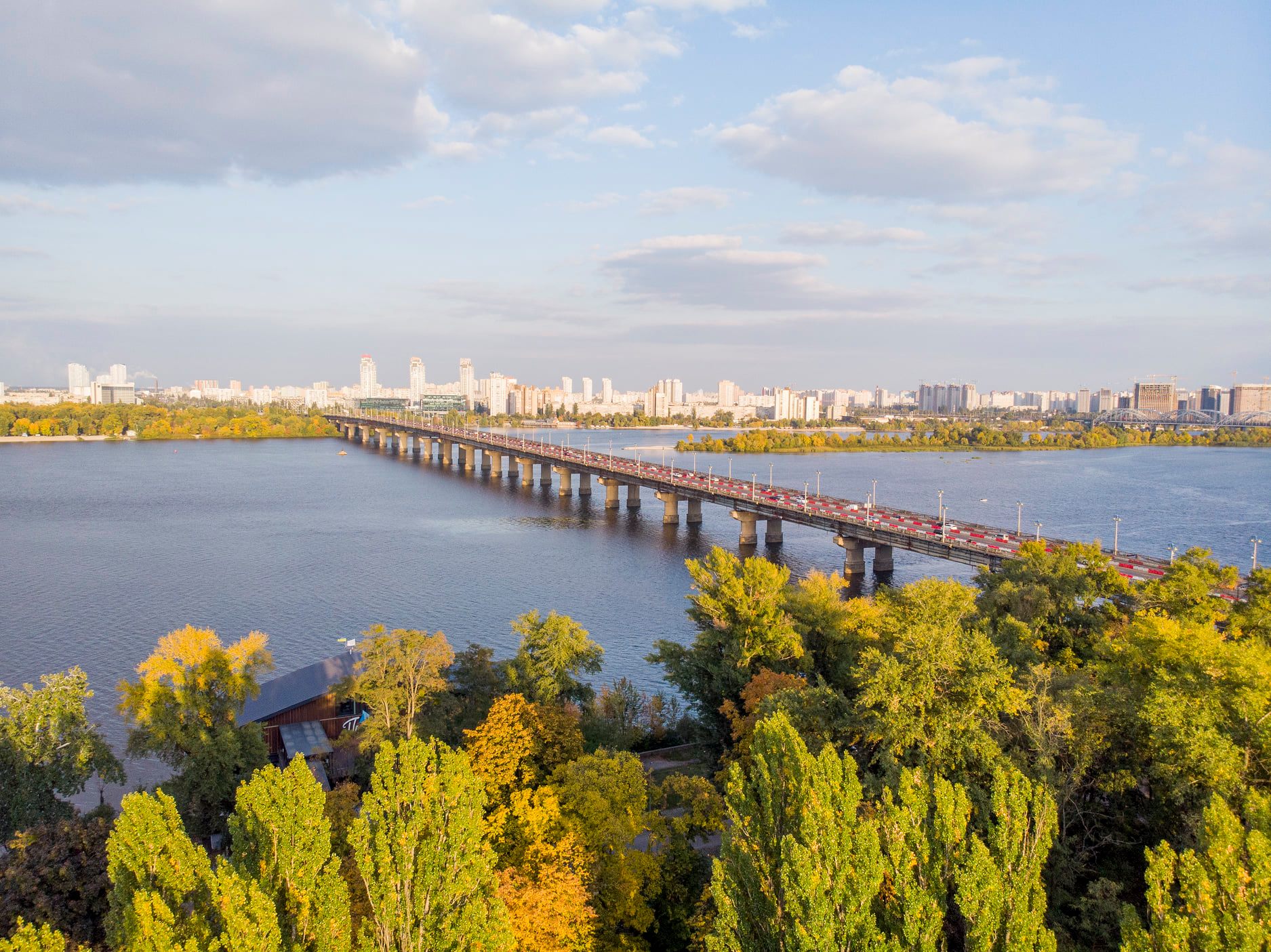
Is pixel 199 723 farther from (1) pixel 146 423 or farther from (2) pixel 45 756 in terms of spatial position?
(1) pixel 146 423

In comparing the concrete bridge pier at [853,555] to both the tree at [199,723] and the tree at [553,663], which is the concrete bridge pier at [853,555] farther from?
the tree at [199,723]

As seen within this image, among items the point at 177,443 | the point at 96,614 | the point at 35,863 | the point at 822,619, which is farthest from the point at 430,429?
the point at 35,863

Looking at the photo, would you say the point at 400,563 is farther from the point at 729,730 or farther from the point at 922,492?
the point at 922,492

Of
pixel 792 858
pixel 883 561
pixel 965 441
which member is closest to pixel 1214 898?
pixel 792 858

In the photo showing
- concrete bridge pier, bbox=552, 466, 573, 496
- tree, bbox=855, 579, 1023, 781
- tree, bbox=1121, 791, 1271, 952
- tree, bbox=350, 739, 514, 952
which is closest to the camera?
tree, bbox=1121, 791, 1271, 952

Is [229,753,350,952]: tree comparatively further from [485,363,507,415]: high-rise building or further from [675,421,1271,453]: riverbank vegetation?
[485,363,507,415]: high-rise building

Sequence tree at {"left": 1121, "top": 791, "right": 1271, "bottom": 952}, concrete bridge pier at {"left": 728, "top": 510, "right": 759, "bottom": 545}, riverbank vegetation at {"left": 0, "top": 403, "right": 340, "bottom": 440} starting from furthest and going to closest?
riverbank vegetation at {"left": 0, "top": 403, "right": 340, "bottom": 440} < concrete bridge pier at {"left": 728, "top": 510, "right": 759, "bottom": 545} < tree at {"left": 1121, "top": 791, "right": 1271, "bottom": 952}

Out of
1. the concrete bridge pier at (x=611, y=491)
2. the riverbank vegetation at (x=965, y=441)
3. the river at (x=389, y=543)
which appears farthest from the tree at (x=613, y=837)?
the riverbank vegetation at (x=965, y=441)

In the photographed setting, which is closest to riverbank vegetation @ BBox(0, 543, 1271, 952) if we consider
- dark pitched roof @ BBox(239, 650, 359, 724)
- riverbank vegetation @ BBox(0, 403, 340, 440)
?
dark pitched roof @ BBox(239, 650, 359, 724)
